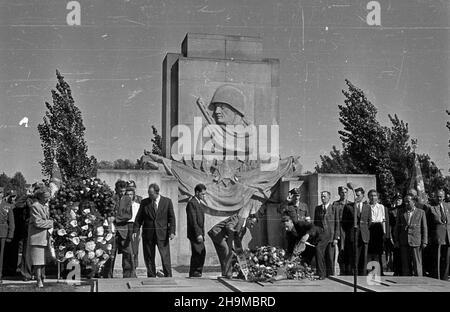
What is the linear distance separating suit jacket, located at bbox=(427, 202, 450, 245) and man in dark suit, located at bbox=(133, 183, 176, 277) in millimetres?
4146

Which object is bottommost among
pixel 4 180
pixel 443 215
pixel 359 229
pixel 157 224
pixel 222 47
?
pixel 359 229

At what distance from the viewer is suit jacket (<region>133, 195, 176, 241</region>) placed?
387 inches

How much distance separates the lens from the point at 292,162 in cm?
1362

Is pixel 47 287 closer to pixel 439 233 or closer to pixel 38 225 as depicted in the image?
pixel 38 225

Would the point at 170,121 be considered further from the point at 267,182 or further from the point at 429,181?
the point at 429,181

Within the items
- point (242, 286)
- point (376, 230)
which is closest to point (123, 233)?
point (242, 286)

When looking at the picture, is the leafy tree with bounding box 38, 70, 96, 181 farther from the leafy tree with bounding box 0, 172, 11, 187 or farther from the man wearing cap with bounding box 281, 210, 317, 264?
the man wearing cap with bounding box 281, 210, 317, 264

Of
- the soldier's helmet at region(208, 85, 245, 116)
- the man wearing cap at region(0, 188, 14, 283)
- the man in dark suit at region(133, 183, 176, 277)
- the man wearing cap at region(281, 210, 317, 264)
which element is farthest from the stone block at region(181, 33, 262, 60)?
the man wearing cap at region(0, 188, 14, 283)

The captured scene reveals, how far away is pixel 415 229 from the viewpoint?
34.6ft

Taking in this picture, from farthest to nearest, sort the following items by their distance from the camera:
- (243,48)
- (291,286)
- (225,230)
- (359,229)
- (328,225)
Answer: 1. (243,48)
2. (359,229)
3. (328,225)
4. (225,230)
5. (291,286)

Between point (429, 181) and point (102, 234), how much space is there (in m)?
14.8

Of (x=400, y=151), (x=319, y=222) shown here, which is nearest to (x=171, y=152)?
(x=319, y=222)

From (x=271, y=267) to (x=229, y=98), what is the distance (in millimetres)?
5395
